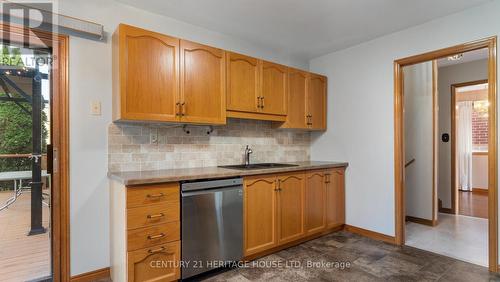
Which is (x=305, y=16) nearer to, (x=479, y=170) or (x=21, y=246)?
(x=21, y=246)

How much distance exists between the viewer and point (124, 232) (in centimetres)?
184

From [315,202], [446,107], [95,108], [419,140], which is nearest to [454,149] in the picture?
[446,107]

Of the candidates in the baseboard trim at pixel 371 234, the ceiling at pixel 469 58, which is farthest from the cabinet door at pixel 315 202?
the ceiling at pixel 469 58

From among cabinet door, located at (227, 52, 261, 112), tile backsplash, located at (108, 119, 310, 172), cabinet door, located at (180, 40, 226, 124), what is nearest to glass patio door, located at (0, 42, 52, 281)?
tile backsplash, located at (108, 119, 310, 172)

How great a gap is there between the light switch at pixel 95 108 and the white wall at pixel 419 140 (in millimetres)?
3839

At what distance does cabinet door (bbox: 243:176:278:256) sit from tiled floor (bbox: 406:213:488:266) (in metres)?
1.69

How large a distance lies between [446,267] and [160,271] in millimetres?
2558

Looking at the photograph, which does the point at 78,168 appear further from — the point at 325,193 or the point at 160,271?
the point at 325,193

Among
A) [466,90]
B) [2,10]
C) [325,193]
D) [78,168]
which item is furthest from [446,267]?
[466,90]

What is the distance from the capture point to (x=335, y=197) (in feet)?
11.0

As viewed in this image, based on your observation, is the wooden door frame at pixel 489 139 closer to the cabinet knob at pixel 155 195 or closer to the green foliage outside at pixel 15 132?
the cabinet knob at pixel 155 195

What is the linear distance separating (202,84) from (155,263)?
1576 mm

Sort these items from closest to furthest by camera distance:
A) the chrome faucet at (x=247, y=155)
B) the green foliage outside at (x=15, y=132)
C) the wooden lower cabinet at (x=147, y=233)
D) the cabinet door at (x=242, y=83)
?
the wooden lower cabinet at (x=147, y=233) → the green foliage outside at (x=15, y=132) → the cabinet door at (x=242, y=83) → the chrome faucet at (x=247, y=155)

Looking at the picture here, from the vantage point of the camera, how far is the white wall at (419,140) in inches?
146
